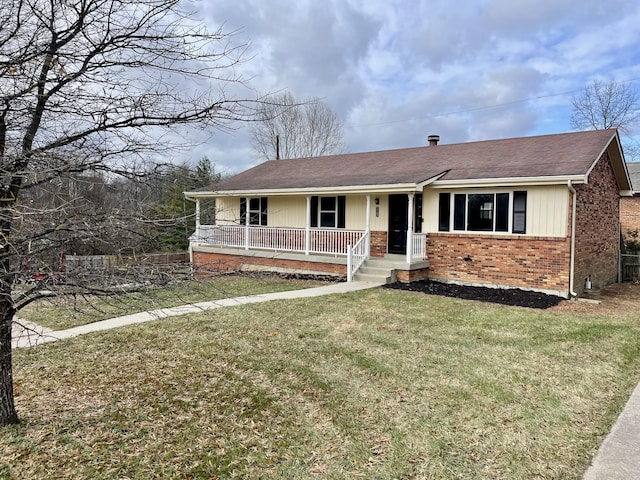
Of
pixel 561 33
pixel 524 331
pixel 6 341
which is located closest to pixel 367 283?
pixel 524 331

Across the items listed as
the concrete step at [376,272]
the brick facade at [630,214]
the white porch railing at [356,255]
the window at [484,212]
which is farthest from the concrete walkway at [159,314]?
the brick facade at [630,214]

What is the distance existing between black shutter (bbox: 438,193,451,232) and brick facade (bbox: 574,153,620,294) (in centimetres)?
326

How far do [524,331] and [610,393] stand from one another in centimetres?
255

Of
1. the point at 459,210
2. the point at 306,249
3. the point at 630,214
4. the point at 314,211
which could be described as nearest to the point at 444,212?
A: the point at 459,210

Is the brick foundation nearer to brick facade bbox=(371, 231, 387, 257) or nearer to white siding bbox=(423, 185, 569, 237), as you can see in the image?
brick facade bbox=(371, 231, 387, 257)

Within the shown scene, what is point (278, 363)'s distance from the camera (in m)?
5.43

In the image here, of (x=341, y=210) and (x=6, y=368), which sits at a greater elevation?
(x=341, y=210)

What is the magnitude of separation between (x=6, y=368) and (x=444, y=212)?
37.1 ft

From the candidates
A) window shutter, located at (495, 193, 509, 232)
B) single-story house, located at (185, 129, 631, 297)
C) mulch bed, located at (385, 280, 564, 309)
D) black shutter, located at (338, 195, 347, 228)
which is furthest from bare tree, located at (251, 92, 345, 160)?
window shutter, located at (495, 193, 509, 232)

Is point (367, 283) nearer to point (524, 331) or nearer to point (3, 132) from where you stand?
point (524, 331)

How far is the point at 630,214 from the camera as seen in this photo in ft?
65.3

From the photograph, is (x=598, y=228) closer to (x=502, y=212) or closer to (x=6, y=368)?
(x=502, y=212)

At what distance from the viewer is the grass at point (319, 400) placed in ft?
10.7

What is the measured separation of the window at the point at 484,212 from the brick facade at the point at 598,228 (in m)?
1.54
